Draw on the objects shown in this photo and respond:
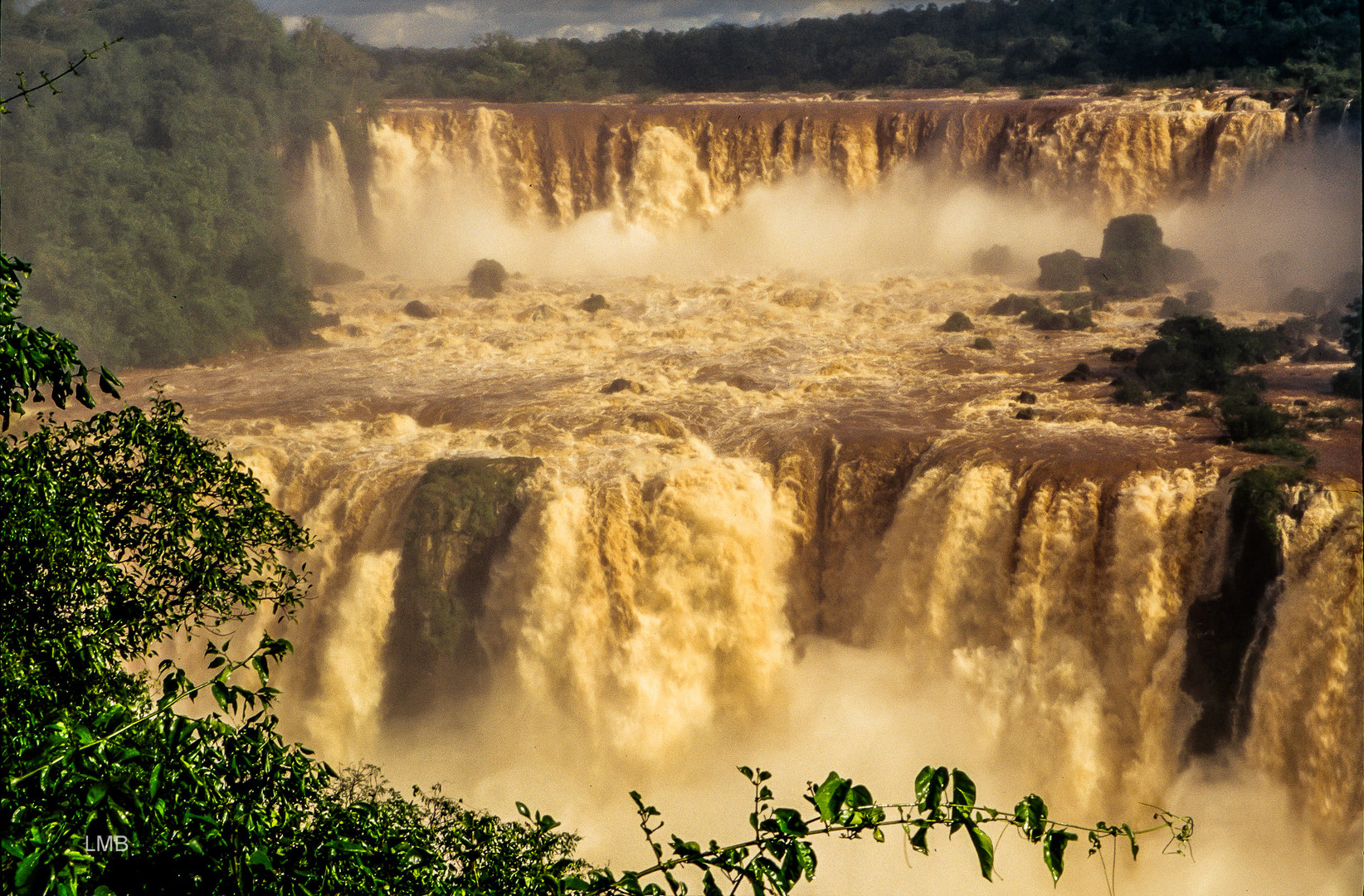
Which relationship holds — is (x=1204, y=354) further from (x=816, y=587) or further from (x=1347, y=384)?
(x=816, y=587)

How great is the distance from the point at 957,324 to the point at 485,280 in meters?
12.7

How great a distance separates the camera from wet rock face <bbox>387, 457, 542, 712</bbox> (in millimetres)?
16438

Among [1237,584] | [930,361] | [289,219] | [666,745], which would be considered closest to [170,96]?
[289,219]

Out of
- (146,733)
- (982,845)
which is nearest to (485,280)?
(146,733)

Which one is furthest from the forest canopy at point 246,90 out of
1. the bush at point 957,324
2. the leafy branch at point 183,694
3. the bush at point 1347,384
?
the leafy branch at point 183,694

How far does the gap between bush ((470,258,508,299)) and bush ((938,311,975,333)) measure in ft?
39.8

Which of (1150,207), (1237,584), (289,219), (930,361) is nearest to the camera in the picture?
(1237,584)

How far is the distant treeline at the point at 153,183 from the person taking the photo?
2477cm

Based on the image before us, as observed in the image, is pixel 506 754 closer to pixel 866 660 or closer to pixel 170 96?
pixel 866 660

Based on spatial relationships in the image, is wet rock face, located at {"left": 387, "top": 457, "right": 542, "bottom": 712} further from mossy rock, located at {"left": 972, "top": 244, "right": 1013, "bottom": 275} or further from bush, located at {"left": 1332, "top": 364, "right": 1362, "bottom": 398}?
mossy rock, located at {"left": 972, "top": 244, "right": 1013, "bottom": 275}

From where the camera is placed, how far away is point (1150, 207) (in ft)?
97.2

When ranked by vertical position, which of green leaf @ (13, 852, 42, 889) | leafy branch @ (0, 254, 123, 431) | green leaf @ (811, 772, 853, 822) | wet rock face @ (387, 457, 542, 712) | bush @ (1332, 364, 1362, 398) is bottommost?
wet rock face @ (387, 457, 542, 712)

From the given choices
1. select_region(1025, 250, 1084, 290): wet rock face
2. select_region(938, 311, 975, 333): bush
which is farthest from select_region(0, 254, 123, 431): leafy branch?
select_region(1025, 250, 1084, 290): wet rock face

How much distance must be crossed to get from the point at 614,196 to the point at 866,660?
73.8 ft
